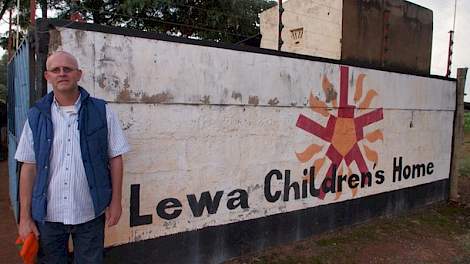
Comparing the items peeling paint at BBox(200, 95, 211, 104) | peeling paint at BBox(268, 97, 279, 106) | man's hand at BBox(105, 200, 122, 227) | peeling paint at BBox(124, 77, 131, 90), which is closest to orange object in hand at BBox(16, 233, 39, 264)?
man's hand at BBox(105, 200, 122, 227)

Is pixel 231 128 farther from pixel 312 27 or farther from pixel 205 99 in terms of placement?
pixel 312 27

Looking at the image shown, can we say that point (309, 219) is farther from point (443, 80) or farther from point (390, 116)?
point (443, 80)

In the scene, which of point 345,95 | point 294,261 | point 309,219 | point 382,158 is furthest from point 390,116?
point 294,261

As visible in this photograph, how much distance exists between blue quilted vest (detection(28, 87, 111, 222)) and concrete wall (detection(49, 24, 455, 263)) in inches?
33.1

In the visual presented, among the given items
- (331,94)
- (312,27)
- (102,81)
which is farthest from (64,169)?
(312,27)

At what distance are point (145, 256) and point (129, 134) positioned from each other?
1.11m

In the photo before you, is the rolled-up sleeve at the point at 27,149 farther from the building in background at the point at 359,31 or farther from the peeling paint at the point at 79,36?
the building in background at the point at 359,31

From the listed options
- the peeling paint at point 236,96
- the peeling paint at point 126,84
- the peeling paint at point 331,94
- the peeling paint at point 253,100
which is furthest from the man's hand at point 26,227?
the peeling paint at point 331,94

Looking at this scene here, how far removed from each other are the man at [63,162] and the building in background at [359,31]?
443 centimetres

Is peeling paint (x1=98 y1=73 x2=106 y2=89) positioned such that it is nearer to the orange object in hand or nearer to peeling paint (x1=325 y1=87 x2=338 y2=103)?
the orange object in hand

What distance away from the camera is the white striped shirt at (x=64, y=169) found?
2430 millimetres

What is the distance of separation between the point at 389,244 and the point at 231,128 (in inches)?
106

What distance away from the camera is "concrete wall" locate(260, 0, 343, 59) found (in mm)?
6203

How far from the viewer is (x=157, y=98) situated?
11.9ft
